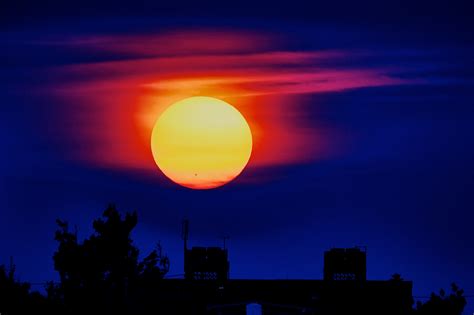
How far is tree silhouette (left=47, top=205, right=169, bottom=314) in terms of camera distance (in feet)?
204

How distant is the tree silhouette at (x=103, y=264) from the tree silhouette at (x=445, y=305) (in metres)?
12.0

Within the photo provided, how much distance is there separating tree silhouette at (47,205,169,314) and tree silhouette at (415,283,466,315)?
12008 mm

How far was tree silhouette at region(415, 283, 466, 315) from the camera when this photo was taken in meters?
55.2

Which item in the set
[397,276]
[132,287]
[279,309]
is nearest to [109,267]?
[132,287]

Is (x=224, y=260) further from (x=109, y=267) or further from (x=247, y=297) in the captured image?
(x=109, y=267)

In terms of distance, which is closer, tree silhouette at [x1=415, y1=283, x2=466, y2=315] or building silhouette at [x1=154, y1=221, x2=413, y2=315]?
tree silhouette at [x1=415, y1=283, x2=466, y2=315]

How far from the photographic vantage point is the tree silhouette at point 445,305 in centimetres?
5516

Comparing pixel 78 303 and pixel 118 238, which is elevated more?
pixel 118 238

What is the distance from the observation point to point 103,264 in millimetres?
69750

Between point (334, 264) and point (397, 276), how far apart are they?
13.1 meters

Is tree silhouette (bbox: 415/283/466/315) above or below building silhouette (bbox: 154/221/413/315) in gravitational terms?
below

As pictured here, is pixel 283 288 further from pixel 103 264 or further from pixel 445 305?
pixel 445 305

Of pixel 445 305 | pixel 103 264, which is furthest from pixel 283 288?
pixel 445 305

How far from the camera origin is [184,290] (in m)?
80.2
